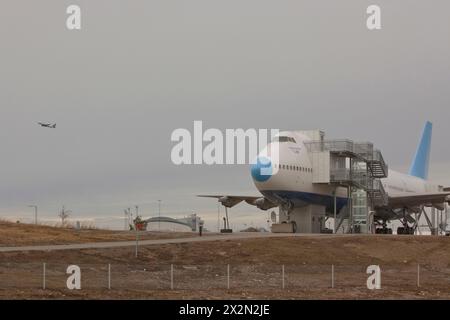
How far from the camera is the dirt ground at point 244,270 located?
3145 cm

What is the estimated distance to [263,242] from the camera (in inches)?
2003

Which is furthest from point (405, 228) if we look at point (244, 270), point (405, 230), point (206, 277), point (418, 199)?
point (206, 277)

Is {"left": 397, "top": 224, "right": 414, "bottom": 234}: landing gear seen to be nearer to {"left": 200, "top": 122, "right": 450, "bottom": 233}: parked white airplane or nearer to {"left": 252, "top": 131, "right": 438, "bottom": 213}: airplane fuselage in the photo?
{"left": 200, "top": 122, "right": 450, "bottom": 233}: parked white airplane

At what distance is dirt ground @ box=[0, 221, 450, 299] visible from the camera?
31453 millimetres

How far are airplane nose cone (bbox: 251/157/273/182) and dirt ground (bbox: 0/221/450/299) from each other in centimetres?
1127

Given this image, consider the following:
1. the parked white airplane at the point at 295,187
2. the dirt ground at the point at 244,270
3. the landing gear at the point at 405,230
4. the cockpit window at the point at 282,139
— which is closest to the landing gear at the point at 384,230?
the landing gear at the point at 405,230

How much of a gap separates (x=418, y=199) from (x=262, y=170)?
2579 centimetres

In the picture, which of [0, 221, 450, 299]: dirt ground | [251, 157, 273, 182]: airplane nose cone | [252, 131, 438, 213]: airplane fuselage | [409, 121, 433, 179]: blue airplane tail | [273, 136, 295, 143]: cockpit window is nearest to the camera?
[0, 221, 450, 299]: dirt ground

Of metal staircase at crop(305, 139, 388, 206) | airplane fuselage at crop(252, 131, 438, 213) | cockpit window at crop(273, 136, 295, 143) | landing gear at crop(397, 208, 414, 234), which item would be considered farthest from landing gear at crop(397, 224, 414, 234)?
cockpit window at crop(273, 136, 295, 143)

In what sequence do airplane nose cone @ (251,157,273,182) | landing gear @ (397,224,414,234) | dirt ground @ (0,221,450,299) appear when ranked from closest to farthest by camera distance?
dirt ground @ (0,221,450,299), airplane nose cone @ (251,157,273,182), landing gear @ (397,224,414,234)

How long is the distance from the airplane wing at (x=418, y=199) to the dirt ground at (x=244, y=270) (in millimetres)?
24513

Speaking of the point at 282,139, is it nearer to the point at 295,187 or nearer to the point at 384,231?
the point at 295,187

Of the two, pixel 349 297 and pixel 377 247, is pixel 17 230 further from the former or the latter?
pixel 349 297
